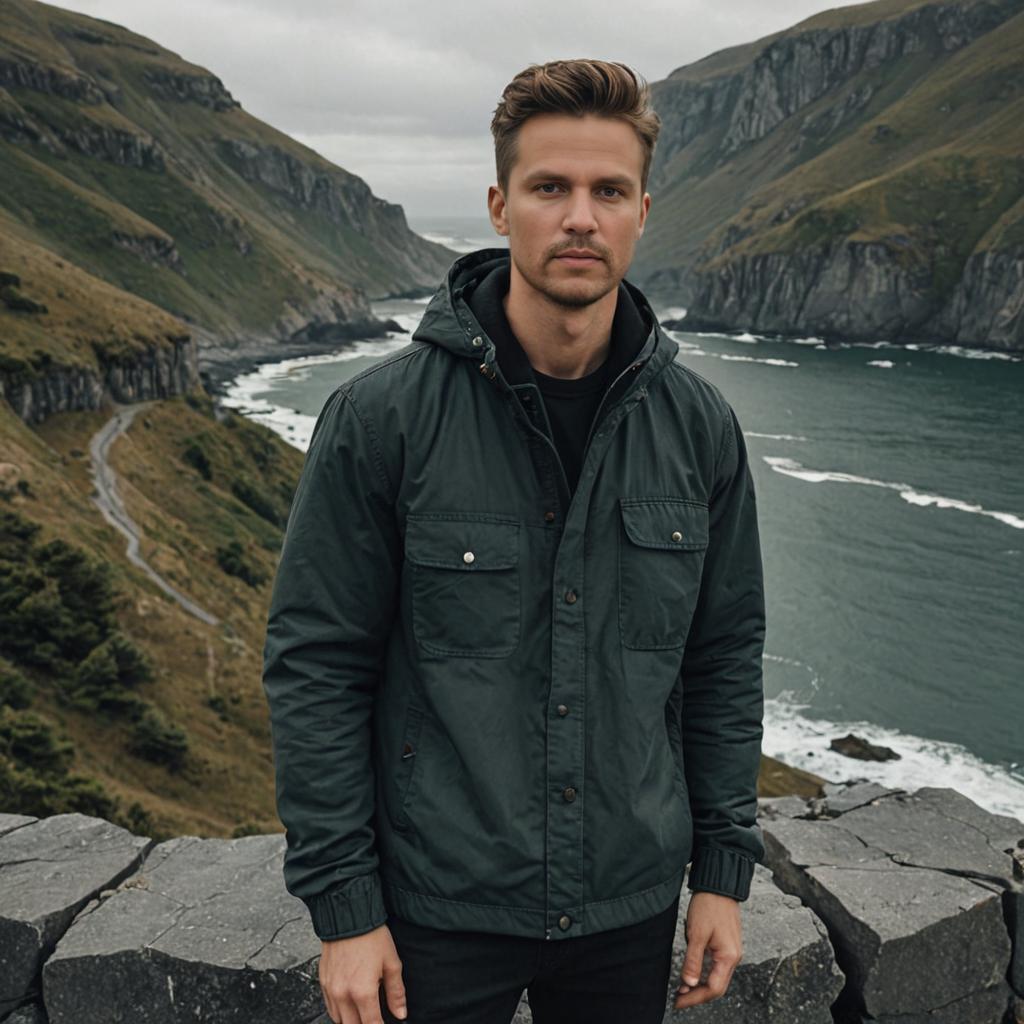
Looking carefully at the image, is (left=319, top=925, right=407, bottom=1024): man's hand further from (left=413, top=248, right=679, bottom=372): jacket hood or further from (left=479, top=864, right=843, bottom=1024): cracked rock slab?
(left=413, top=248, right=679, bottom=372): jacket hood

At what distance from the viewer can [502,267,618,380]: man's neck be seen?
329cm

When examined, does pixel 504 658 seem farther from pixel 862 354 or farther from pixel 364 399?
pixel 862 354

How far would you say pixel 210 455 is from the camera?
7888 cm

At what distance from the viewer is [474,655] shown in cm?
313

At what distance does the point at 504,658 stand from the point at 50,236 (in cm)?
16852

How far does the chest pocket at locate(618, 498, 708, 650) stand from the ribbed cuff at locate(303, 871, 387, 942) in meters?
1.18

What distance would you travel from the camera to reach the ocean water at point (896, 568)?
121ft

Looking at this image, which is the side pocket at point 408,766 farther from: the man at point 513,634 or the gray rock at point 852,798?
the gray rock at point 852,798

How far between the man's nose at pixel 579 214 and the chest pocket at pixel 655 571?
3.05ft

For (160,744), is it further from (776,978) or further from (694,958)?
(694,958)

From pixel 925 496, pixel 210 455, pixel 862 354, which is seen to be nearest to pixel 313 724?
pixel 925 496

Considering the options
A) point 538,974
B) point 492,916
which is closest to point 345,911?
point 492,916

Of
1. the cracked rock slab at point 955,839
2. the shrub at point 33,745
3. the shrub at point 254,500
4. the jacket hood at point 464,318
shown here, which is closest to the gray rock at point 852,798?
the cracked rock slab at point 955,839

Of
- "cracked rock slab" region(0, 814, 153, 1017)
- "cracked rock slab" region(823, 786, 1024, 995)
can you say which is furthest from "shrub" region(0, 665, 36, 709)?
"cracked rock slab" region(823, 786, 1024, 995)
